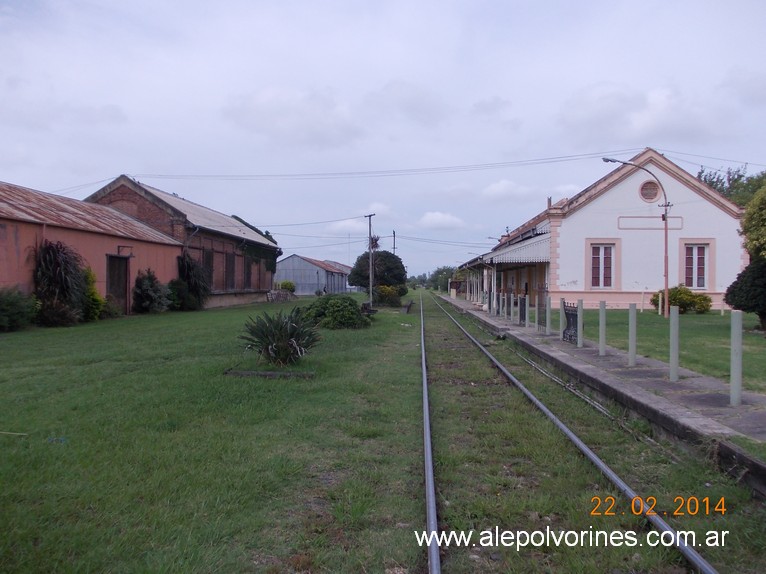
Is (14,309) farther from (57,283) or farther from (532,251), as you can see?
(532,251)

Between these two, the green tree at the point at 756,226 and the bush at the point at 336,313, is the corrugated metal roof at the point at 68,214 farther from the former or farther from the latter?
the green tree at the point at 756,226

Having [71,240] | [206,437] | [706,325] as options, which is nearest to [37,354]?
[206,437]

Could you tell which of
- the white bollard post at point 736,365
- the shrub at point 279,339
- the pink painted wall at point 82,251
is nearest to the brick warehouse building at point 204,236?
the pink painted wall at point 82,251

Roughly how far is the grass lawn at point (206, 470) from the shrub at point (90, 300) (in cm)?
1245

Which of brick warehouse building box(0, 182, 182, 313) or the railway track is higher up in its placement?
Result: brick warehouse building box(0, 182, 182, 313)

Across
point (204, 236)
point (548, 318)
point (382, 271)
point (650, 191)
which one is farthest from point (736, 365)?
point (382, 271)

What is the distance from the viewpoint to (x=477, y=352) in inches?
612

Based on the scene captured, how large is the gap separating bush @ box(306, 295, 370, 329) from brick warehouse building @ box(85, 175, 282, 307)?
1500cm

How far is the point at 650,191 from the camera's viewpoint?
33094mm

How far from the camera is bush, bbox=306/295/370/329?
2043 centimetres

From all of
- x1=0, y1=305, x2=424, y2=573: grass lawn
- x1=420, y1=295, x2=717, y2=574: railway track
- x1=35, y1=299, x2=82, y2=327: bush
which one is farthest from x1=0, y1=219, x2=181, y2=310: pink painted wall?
x1=420, y1=295, x2=717, y2=574: railway track

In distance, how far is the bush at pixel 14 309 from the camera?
59.2ft

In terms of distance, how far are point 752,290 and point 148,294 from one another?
76.6 ft

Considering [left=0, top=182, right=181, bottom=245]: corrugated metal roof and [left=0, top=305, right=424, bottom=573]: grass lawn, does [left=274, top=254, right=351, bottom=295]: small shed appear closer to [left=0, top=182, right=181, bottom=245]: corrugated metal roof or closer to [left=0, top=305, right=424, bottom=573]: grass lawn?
[left=0, top=182, right=181, bottom=245]: corrugated metal roof
